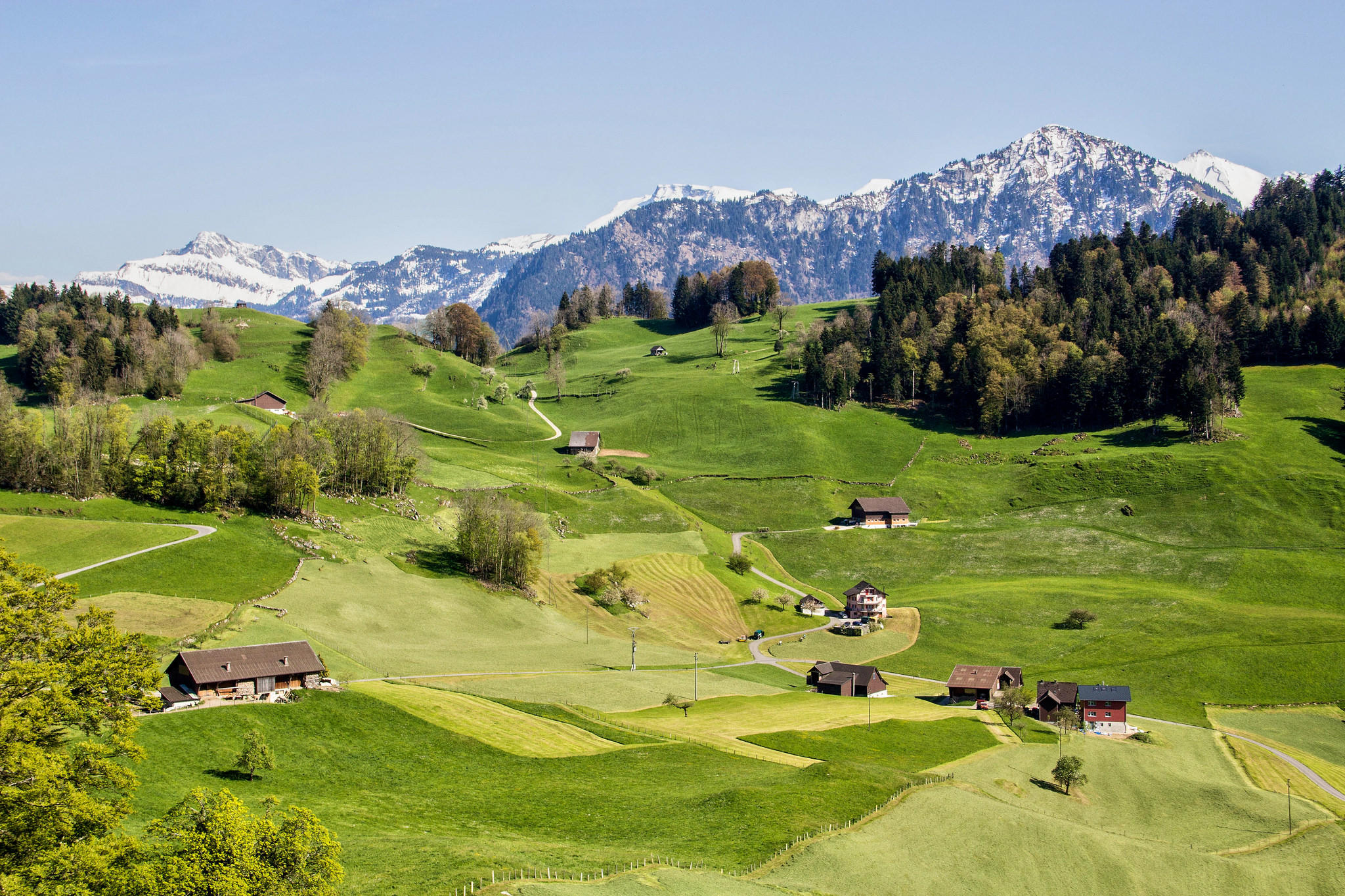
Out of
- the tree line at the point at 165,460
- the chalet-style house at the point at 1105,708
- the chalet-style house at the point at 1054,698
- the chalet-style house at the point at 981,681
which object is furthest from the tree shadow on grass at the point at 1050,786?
the tree line at the point at 165,460

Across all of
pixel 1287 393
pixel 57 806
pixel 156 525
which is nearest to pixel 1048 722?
pixel 57 806

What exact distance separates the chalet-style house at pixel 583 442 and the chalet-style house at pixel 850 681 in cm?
8313

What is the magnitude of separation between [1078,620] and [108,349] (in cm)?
15951

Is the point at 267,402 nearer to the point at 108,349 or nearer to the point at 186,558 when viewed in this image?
the point at 108,349

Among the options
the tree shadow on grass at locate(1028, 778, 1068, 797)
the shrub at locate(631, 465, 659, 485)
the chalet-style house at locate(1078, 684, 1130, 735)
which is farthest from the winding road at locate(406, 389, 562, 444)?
the tree shadow on grass at locate(1028, 778, 1068, 797)

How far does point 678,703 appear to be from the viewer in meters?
79.6

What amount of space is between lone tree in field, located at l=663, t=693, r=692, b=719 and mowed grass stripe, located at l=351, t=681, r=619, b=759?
488 inches

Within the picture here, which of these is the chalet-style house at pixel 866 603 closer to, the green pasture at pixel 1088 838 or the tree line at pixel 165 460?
the green pasture at pixel 1088 838

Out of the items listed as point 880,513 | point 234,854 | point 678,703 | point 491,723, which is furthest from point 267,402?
point 234,854

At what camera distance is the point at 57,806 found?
1313 inches

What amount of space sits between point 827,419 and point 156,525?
123432 millimetres

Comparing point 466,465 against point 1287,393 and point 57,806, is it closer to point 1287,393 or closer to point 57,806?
point 57,806

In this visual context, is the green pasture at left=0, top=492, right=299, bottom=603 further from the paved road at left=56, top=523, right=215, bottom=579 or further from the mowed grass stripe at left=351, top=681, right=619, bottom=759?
the mowed grass stripe at left=351, top=681, right=619, bottom=759

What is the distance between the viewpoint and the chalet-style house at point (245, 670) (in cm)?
6444
